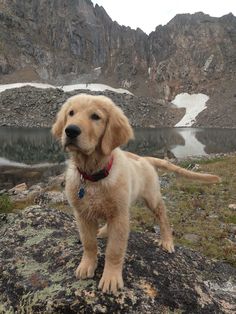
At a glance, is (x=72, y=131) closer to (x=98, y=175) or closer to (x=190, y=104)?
(x=98, y=175)

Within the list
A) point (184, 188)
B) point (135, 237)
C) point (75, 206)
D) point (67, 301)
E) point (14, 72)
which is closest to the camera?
point (67, 301)

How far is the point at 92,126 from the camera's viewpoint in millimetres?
5426

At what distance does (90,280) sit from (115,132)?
7.03ft

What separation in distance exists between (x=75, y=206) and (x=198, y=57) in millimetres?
189863

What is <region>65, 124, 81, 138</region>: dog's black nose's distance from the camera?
16.7 feet

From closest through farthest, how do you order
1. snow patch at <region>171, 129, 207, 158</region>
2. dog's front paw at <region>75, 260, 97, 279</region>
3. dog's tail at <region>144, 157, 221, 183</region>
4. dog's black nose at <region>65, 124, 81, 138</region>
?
dog's black nose at <region>65, 124, 81, 138</region>
dog's front paw at <region>75, 260, 97, 279</region>
dog's tail at <region>144, 157, 221, 183</region>
snow patch at <region>171, 129, 207, 158</region>

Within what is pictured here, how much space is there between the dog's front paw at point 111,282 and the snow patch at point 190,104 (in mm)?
133730

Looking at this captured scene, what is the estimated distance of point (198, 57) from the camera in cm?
18550

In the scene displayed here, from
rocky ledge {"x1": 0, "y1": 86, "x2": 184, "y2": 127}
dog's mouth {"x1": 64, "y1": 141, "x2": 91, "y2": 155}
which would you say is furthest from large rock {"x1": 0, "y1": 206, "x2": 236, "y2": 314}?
rocky ledge {"x1": 0, "y1": 86, "x2": 184, "y2": 127}

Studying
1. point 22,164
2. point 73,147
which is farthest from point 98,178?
point 22,164

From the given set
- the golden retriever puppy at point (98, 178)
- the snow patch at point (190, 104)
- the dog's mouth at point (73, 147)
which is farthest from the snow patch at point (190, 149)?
the snow patch at point (190, 104)

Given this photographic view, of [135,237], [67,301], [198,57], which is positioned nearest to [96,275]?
[67,301]

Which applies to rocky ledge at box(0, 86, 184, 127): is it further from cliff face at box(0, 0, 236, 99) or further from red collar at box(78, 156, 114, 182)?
red collar at box(78, 156, 114, 182)

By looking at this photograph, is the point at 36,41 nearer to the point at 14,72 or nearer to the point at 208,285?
the point at 14,72
